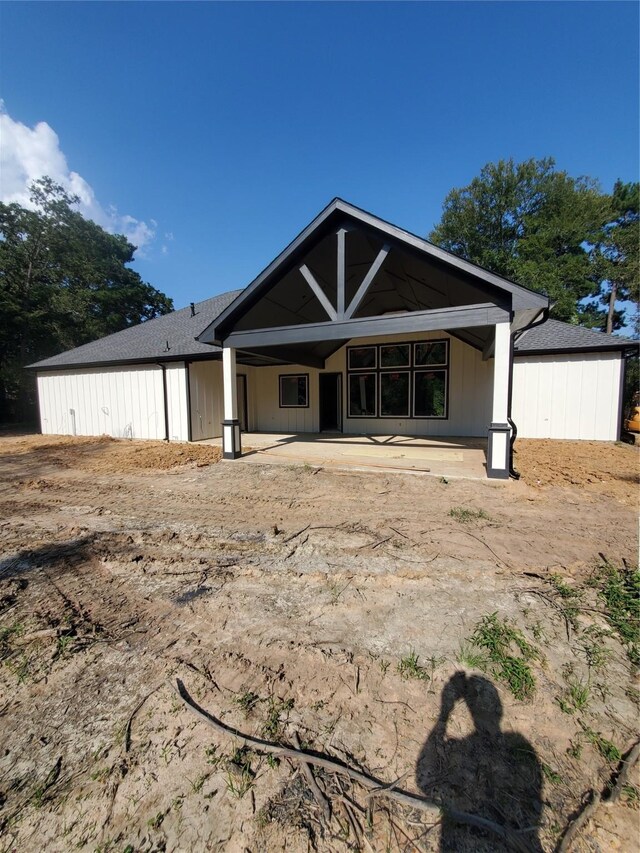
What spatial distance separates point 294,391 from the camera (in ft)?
43.2

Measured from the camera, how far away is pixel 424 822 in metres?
1.24

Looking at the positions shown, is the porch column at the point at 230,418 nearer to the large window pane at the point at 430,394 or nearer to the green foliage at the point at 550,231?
the large window pane at the point at 430,394

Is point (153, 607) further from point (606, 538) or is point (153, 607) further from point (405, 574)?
point (606, 538)

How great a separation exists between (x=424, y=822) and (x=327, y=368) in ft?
39.1

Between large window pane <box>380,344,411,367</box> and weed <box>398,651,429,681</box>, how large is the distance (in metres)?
10.3

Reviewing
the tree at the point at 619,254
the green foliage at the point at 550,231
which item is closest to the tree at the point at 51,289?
the green foliage at the point at 550,231

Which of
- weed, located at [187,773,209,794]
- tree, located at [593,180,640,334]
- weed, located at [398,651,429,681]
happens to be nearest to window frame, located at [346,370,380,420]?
weed, located at [398,651,429,681]

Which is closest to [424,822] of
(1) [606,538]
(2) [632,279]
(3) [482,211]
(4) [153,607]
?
(4) [153,607]

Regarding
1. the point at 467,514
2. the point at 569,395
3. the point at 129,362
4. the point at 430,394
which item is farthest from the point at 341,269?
the point at 129,362

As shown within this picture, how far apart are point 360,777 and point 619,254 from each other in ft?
106

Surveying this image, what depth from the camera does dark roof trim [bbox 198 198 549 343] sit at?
18.9 ft

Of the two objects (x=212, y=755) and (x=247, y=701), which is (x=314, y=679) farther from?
(x=212, y=755)

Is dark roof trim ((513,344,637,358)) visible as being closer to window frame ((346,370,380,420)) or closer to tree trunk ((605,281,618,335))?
window frame ((346,370,380,420))

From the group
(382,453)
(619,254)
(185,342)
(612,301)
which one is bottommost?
(382,453)
